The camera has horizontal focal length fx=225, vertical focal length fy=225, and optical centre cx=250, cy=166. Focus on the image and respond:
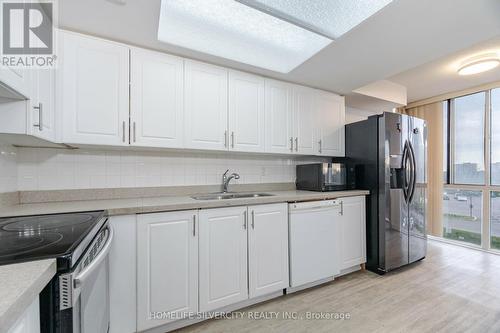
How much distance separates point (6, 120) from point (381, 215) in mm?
3150

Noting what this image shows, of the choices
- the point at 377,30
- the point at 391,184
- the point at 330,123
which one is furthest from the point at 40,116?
the point at 391,184

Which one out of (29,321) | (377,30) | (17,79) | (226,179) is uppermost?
(377,30)

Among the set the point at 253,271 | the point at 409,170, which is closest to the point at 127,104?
the point at 253,271

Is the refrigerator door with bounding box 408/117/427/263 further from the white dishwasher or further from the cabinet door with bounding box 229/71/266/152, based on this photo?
the cabinet door with bounding box 229/71/266/152

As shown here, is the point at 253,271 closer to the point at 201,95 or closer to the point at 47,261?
the point at 47,261

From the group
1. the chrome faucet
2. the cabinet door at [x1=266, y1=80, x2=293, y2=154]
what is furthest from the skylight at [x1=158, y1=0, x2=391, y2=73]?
the chrome faucet

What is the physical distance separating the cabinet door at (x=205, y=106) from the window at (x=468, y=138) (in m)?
3.89

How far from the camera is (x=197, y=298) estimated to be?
1.66 meters

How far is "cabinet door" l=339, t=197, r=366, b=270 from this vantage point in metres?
2.45

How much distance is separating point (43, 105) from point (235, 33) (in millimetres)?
1340

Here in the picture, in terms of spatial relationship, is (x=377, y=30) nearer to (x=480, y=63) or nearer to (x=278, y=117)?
(x=278, y=117)

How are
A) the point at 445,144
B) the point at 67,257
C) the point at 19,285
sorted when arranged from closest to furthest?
1. the point at 19,285
2. the point at 67,257
3. the point at 445,144

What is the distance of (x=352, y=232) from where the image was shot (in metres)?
2.53

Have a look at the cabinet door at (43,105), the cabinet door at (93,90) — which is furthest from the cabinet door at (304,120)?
the cabinet door at (43,105)
